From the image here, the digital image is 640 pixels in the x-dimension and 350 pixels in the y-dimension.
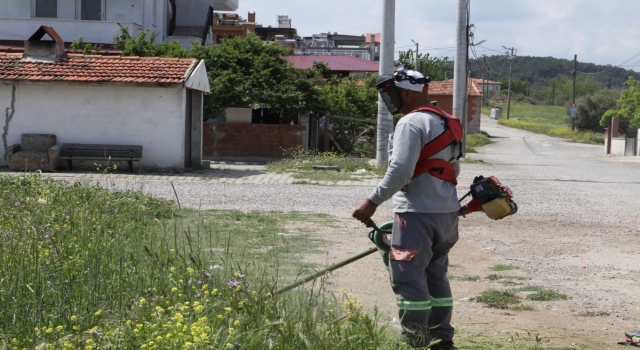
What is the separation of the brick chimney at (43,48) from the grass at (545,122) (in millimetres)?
42695

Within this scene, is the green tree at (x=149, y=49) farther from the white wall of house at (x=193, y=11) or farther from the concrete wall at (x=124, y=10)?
the white wall of house at (x=193, y=11)

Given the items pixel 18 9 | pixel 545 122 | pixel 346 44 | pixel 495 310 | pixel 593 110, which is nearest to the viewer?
pixel 495 310

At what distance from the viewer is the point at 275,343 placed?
4.28 metres

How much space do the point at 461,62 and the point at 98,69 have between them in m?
11.3

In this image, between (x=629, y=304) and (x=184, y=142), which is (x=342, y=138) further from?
(x=629, y=304)

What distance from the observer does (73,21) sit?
105ft

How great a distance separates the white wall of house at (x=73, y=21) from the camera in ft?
105

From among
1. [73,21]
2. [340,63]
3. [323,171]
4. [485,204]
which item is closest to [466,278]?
[485,204]

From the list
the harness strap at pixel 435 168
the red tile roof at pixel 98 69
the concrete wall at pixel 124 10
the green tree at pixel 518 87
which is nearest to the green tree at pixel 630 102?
the concrete wall at pixel 124 10

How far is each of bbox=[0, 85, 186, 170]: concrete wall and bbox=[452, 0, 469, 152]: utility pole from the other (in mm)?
9723

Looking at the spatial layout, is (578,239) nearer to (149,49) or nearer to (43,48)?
(43,48)

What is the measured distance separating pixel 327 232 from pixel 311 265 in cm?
290

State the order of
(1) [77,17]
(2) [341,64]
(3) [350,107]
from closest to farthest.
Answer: (3) [350,107] → (1) [77,17] → (2) [341,64]

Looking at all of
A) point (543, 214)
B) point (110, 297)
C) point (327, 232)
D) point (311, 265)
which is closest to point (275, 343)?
point (110, 297)
